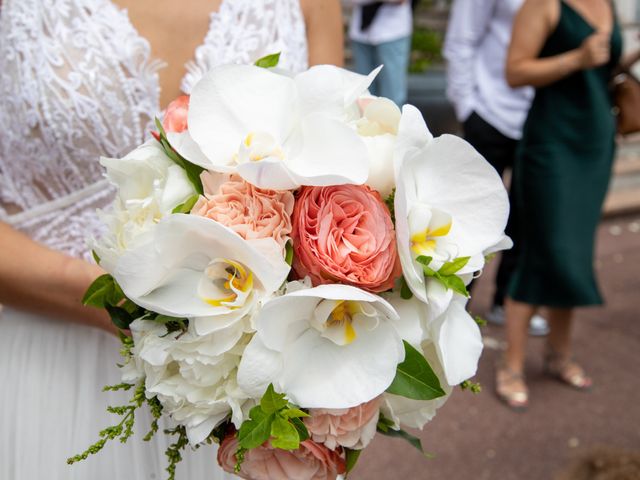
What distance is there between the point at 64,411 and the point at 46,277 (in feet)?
1.05

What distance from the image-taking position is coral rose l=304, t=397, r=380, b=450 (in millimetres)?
1060

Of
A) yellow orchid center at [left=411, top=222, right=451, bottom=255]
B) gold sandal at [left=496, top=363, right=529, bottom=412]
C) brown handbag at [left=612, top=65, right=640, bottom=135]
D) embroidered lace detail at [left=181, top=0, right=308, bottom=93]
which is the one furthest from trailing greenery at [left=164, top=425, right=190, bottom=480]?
brown handbag at [left=612, top=65, right=640, bottom=135]

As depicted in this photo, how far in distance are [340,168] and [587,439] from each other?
3037 mm

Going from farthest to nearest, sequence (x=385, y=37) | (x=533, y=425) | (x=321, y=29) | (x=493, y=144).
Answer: (x=385, y=37) < (x=493, y=144) < (x=533, y=425) < (x=321, y=29)

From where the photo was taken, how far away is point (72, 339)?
164 cm

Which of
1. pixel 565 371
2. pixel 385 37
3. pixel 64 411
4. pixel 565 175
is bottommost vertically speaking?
pixel 565 371

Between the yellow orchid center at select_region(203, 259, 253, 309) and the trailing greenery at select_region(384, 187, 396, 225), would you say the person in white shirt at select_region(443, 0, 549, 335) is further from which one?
the yellow orchid center at select_region(203, 259, 253, 309)

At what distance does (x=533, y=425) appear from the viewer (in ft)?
12.1

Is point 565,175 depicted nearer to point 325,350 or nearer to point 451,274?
point 451,274

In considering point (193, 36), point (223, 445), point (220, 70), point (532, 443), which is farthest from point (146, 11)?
point (532, 443)

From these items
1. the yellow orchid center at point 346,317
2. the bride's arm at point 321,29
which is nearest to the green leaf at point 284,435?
the yellow orchid center at point 346,317

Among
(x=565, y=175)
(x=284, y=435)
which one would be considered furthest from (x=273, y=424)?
(x=565, y=175)

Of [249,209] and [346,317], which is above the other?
[249,209]

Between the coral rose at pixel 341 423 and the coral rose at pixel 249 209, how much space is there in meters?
0.25
